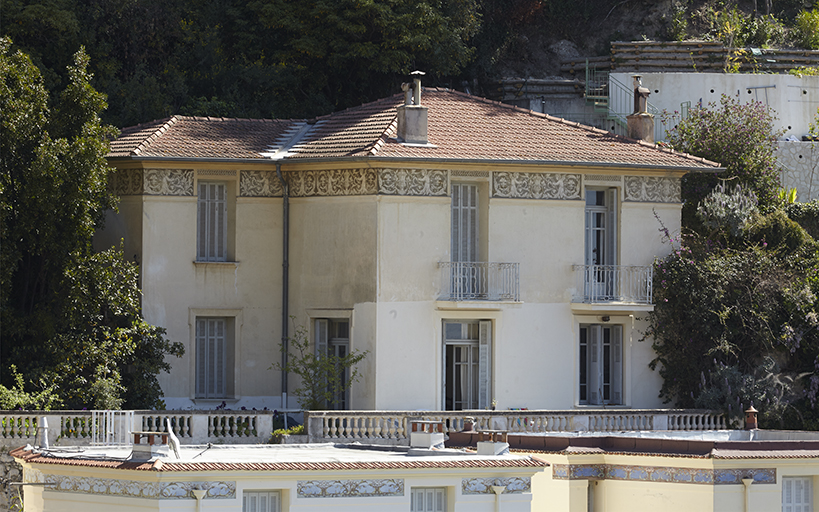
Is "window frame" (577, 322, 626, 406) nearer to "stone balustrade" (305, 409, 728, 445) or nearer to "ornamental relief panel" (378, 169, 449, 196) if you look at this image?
"stone balustrade" (305, 409, 728, 445)

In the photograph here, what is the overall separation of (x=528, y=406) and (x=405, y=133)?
6511mm

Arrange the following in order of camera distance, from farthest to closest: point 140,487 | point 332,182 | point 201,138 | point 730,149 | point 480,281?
1. point 730,149
2. point 201,138
3. point 332,182
4. point 480,281
5. point 140,487

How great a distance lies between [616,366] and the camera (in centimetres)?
3209

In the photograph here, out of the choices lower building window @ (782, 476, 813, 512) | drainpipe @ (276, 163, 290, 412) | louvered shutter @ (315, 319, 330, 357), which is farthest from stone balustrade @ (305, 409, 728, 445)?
lower building window @ (782, 476, 813, 512)

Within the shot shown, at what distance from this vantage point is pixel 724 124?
119ft

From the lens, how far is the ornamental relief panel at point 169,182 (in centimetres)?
3098

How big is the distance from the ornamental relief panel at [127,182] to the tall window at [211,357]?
319cm

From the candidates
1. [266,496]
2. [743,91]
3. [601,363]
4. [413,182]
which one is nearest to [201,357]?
[413,182]

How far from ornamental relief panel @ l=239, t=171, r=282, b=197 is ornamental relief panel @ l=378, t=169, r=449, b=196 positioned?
3122mm

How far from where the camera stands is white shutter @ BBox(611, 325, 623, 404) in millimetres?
32000

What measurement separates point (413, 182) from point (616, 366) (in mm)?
6449

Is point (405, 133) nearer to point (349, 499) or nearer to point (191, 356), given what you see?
point (191, 356)

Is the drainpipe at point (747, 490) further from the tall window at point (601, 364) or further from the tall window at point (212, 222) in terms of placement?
the tall window at point (212, 222)

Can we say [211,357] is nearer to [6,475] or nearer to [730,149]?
[6,475]
